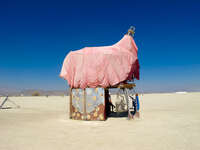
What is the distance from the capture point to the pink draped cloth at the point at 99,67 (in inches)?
517

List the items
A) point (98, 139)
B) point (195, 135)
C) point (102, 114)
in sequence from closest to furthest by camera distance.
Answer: point (98, 139) < point (195, 135) < point (102, 114)

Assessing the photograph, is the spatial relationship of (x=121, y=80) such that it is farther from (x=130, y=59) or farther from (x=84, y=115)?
(x=84, y=115)

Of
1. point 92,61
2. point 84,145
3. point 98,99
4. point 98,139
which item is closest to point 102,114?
point 98,99

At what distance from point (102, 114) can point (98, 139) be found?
4.66 meters

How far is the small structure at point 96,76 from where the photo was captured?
13117mm

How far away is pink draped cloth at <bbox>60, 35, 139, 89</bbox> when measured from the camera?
13.1m

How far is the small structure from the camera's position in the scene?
13117 mm

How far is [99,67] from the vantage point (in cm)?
1320

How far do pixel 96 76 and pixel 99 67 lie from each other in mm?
675

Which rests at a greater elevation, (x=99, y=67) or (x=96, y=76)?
(x=99, y=67)

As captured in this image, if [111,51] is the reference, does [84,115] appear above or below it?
below

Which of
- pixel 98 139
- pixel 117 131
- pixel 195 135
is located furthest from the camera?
pixel 117 131

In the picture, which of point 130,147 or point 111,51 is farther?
point 111,51

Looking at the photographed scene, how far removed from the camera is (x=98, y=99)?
43.0 ft
